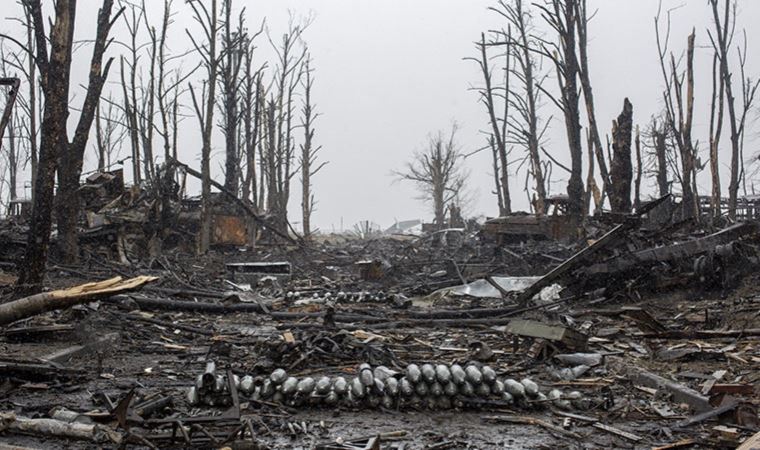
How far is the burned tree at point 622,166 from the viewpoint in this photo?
15.3 metres

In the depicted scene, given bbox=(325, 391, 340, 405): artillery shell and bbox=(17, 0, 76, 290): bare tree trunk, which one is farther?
bbox=(17, 0, 76, 290): bare tree trunk

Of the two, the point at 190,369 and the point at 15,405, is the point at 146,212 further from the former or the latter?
the point at 15,405

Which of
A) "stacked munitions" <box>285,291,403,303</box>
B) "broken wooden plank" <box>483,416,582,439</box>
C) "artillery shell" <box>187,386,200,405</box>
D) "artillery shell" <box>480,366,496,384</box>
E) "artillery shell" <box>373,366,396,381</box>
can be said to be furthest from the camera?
"stacked munitions" <box>285,291,403,303</box>

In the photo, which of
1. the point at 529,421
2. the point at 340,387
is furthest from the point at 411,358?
the point at 529,421

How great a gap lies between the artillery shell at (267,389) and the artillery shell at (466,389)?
175cm

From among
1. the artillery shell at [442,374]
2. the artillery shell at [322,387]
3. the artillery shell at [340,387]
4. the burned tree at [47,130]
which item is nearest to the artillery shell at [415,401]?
the artillery shell at [442,374]

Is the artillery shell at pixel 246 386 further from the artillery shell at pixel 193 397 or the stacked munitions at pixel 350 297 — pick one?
the stacked munitions at pixel 350 297

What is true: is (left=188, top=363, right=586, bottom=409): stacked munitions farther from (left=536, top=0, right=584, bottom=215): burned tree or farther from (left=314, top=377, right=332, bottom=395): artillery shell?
(left=536, top=0, right=584, bottom=215): burned tree

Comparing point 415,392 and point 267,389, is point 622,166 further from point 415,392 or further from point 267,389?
point 267,389

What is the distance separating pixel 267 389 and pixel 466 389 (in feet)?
6.04

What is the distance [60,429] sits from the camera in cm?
413

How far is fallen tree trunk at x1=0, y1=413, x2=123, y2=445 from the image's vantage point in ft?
13.3

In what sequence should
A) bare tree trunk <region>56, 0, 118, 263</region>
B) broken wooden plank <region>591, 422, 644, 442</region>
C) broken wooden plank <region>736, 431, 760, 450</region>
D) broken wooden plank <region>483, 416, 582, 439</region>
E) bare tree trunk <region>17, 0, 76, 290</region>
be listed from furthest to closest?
bare tree trunk <region>56, 0, 118, 263</region> < bare tree trunk <region>17, 0, 76, 290</region> < broken wooden plank <region>483, 416, 582, 439</region> < broken wooden plank <region>591, 422, 644, 442</region> < broken wooden plank <region>736, 431, 760, 450</region>

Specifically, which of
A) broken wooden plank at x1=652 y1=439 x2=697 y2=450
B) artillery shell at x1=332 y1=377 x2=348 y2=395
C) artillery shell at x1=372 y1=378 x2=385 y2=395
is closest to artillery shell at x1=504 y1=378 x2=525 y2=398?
artillery shell at x1=372 y1=378 x2=385 y2=395
